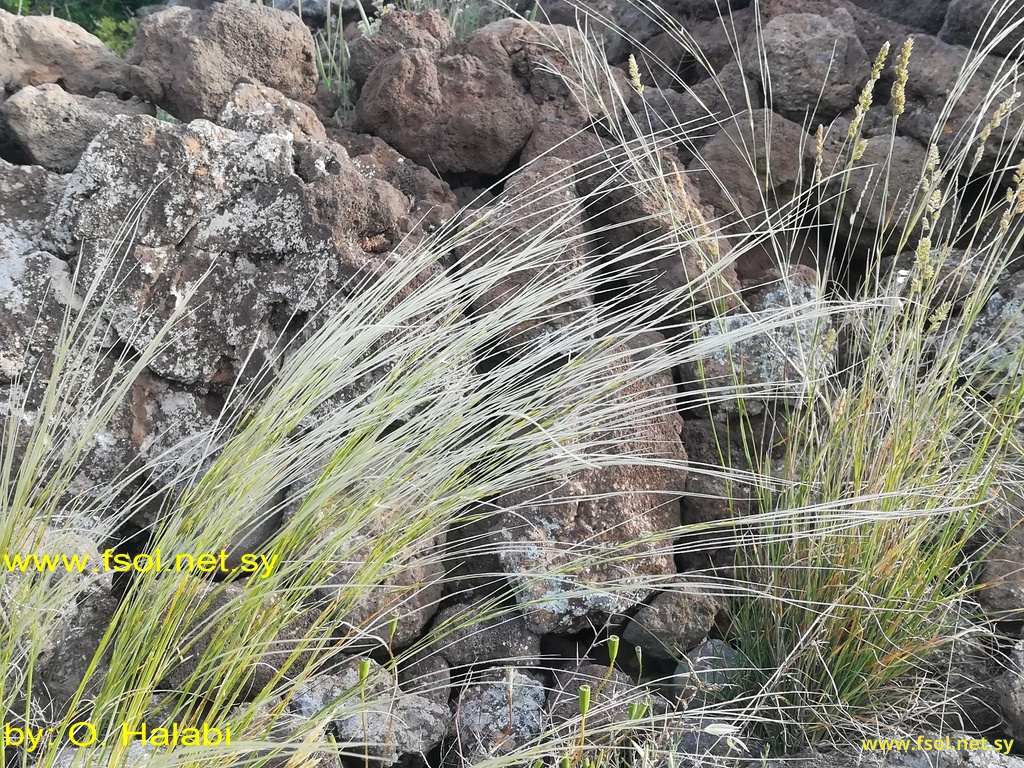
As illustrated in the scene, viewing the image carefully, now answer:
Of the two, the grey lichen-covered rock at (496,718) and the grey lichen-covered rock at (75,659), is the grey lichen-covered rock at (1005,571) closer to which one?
the grey lichen-covered rock at (496,718)

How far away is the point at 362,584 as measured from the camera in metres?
1.09

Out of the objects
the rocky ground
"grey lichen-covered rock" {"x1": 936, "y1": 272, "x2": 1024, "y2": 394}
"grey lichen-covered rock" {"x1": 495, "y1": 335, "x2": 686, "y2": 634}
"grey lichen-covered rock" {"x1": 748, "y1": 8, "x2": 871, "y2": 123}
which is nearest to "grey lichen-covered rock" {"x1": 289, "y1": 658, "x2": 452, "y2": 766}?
the rocky ground

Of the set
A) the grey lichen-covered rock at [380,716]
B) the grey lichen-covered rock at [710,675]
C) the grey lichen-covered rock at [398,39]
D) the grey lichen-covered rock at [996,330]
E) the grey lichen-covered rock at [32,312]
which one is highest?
the grey lichen-covered rock at [398,39]

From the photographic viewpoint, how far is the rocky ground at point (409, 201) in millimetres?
1639

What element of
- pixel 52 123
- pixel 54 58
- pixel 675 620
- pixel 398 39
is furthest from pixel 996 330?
pixel 54 58

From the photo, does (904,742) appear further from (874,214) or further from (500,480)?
(874,214)

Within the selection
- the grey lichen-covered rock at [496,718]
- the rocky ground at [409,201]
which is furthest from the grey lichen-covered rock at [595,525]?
the grey lichen-covered rock at [496,718]

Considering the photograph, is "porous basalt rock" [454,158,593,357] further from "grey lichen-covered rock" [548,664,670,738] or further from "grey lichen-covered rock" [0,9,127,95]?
"grey lichen-covered rock" [0,9,127,95]

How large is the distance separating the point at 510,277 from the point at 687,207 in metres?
0.49

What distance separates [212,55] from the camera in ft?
7.09

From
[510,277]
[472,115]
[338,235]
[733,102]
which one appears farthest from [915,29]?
[338,235]

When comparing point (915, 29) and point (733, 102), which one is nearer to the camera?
point (733, 102)

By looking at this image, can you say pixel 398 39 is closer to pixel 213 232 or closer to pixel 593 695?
pixel 213 232

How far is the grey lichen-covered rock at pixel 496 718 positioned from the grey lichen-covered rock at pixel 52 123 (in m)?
1.61
